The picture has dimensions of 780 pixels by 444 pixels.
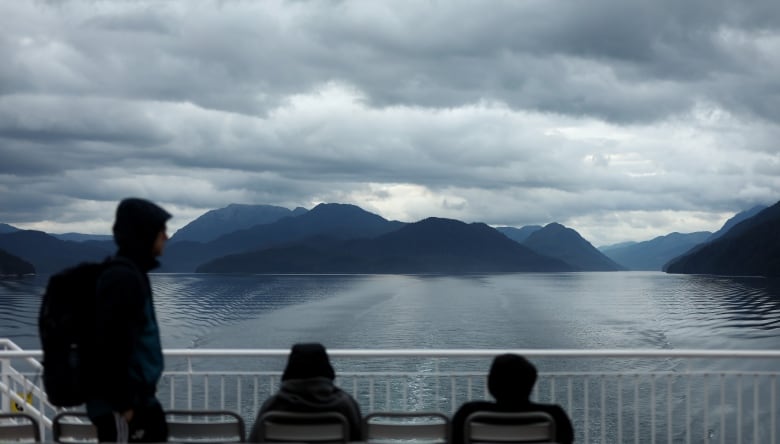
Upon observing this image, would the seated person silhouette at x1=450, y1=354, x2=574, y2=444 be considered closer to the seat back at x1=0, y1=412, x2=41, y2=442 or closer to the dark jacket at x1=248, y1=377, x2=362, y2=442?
the dark jacket at x1=248, y1=377, x2=362, y2=442

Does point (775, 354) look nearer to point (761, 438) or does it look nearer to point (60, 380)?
point (60, 380)

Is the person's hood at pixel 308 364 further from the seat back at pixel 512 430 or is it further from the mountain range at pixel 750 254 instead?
the mountain range at pixel 750 254

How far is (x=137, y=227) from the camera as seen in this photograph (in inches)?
126

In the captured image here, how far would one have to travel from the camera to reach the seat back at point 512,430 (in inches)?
125

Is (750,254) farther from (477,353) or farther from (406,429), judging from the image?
(406,429)

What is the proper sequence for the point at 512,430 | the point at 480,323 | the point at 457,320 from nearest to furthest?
the point at 512,430 < the point at 480,323 < the point at 457,320

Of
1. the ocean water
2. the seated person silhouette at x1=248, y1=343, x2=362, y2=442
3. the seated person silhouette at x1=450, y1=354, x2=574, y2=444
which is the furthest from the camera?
the ocean water

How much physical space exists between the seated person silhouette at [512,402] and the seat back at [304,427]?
21.7 inches

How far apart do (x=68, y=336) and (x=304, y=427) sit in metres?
1.12

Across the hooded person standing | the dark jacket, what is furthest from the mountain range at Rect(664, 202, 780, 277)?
the hooded person standing

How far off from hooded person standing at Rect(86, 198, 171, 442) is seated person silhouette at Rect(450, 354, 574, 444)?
4.70ft

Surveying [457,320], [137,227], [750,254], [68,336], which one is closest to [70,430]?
[68,336]

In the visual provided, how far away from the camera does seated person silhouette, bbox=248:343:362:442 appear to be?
340 centimetres

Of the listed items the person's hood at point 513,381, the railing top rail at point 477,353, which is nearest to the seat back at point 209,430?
the person's hood at point 513,381
